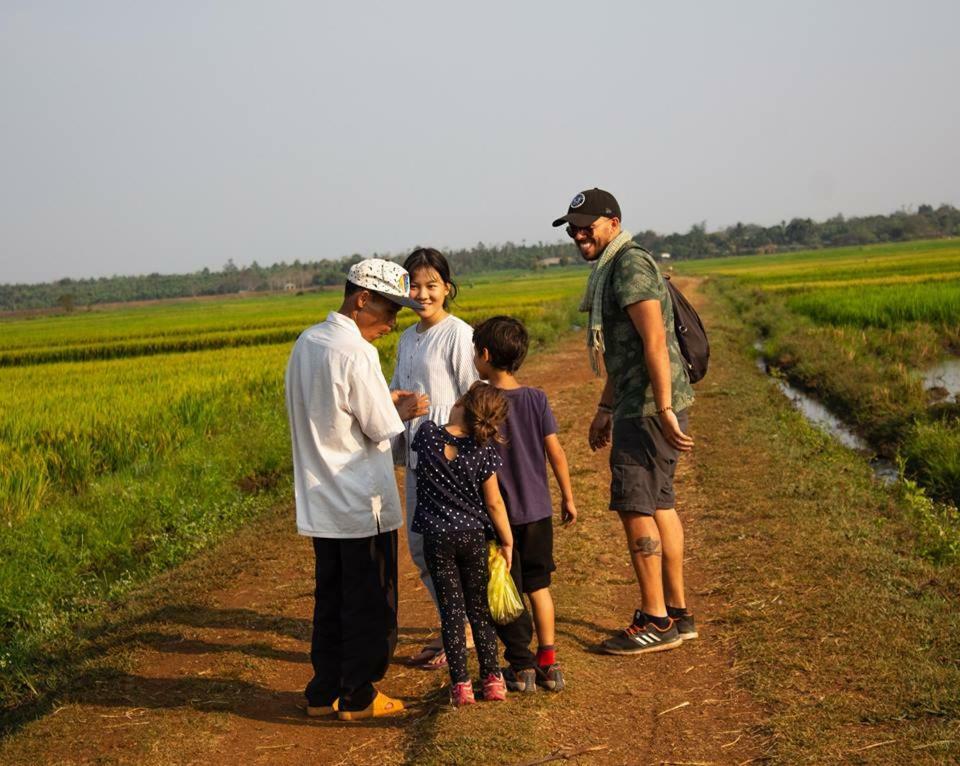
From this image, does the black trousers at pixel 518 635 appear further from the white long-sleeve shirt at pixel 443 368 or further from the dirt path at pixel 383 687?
the white long-sleeve shirt at pixel 443 368

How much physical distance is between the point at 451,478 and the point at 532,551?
0.51 m

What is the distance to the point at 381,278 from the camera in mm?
3758

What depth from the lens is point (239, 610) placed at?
18.4ft

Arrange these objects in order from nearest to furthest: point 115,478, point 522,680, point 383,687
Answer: point 522,680 → point 383,687 → point 115,478

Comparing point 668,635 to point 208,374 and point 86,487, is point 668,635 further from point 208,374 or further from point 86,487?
point 208,374

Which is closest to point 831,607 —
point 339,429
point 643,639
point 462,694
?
point 643,639

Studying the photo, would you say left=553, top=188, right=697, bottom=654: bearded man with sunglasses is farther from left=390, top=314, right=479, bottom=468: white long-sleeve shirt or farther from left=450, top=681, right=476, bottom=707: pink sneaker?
left=450, top=681, right=476, bottom=707: pink sneaker

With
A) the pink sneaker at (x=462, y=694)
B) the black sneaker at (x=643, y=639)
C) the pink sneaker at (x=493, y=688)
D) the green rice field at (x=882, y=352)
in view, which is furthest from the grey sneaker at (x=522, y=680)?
the green rice field at (x=882, y=352)

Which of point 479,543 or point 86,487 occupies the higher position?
point 479,543

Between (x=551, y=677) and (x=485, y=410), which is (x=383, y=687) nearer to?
(x=551, y=677)

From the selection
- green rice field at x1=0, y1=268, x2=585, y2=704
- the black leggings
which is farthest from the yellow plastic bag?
green rice field at x1=0, y1=268, x2=585, y2=704

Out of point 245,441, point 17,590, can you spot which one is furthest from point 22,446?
point 17,590

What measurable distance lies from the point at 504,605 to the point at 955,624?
211cm

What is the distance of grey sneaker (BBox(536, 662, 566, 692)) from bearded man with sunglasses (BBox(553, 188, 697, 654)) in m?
0.62
